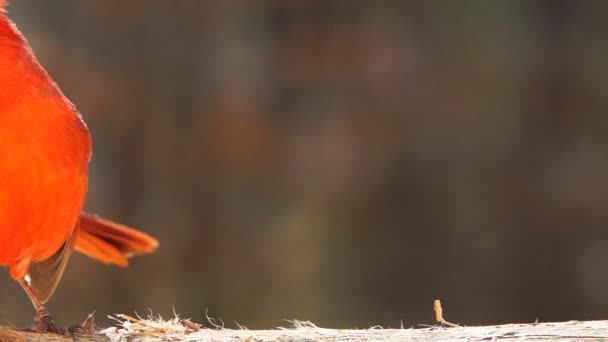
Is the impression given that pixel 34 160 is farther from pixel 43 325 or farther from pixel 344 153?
pixel 344 153

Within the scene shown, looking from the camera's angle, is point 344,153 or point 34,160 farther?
point 344,153

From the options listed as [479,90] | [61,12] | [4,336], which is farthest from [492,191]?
[4,336]

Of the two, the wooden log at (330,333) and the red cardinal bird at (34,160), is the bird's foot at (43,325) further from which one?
the wooden log at (330,333)

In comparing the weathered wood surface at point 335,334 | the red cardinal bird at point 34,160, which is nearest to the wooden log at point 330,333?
the weathered wood surface at point 335,334

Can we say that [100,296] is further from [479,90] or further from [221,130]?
[479,90]

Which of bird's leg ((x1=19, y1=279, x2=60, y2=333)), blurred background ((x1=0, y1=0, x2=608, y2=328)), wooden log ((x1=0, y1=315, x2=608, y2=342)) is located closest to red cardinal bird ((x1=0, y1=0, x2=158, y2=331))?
bird's leg ((x1=19, y1=279, x2=60, y2=333))

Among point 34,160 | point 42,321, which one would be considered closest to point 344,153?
point 42,321
